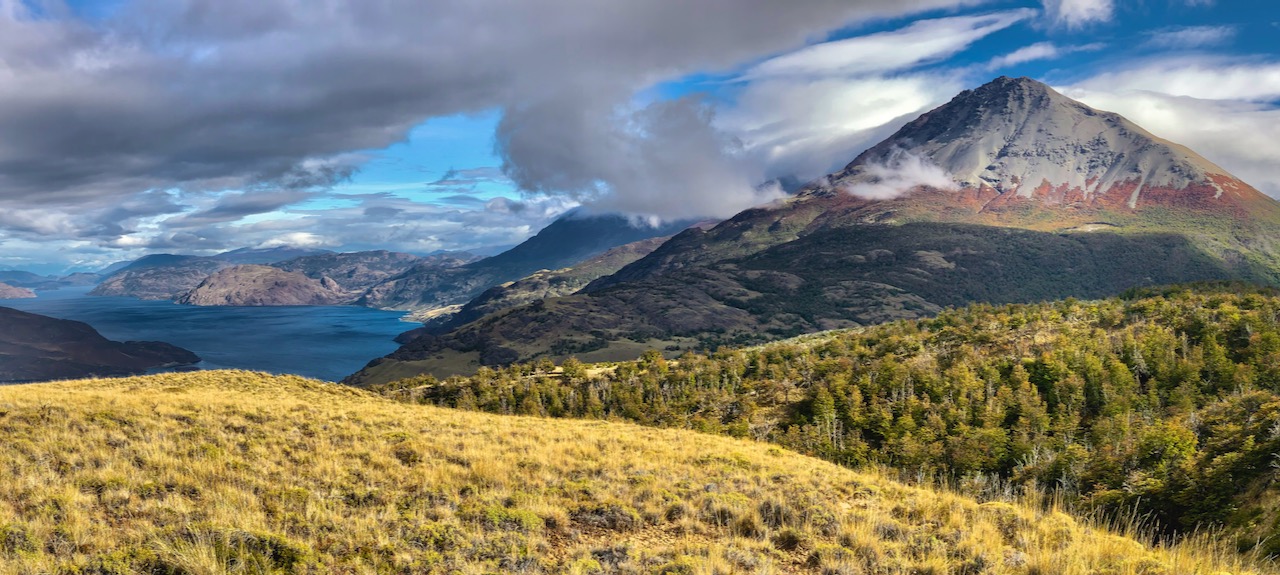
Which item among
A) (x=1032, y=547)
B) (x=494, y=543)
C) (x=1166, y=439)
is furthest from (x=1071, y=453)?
(x=494, y=543)

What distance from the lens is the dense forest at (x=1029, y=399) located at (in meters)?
35.2

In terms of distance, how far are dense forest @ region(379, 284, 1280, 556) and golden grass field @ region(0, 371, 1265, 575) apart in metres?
15.0

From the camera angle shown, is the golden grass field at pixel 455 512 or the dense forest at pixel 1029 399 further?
the dense forest at pixel 1029 399

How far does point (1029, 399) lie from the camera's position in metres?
81.8

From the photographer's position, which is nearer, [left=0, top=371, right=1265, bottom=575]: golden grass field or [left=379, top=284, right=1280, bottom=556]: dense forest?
[left=0, top=371, right=1265, bottom=575]: golden grass field

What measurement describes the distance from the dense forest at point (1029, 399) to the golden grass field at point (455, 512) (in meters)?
15.0

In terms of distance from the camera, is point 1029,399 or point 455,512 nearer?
point 455,512

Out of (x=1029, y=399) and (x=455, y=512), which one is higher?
(x=455, y=512)

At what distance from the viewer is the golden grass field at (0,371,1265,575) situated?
441 inches

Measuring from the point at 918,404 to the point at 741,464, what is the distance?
2839 inches

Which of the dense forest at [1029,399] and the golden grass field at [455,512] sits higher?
the golden grass field at [455,512]

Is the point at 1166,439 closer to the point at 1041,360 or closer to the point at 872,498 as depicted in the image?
the point at 872,498

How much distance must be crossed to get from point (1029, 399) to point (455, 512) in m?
89.2

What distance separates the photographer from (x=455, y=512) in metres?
14.0
